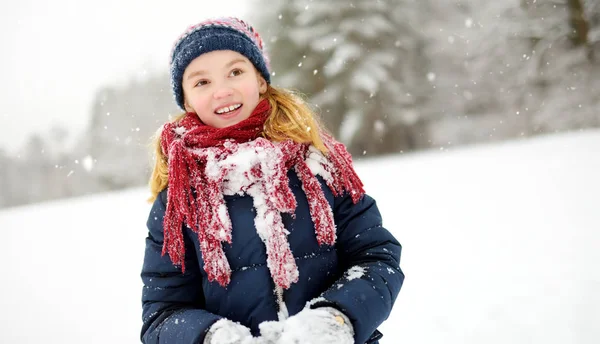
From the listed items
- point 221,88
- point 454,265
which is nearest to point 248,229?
point 221,88

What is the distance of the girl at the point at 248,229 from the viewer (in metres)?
1.29

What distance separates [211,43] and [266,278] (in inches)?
31.6

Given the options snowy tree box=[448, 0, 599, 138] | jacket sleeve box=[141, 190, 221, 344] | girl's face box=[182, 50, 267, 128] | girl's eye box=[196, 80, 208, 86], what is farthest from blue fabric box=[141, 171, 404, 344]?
snowy tree box=[448, 0, 599, 138]

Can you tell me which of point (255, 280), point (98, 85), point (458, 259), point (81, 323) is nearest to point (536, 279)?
point (458, 259)

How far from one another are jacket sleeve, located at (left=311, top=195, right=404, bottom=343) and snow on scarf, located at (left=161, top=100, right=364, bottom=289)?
7cm

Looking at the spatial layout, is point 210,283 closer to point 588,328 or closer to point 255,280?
point 255,280

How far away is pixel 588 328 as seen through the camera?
9.17ft

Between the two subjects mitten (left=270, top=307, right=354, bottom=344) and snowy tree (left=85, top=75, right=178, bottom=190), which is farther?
snowy tree (left=85, top=75, right=178, bottom=190)

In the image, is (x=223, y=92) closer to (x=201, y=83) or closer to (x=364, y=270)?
(x=201, y=83)

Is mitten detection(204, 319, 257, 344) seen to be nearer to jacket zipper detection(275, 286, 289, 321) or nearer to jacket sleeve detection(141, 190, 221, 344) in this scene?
jacket sleeve detection(141, 190, 221, 344)

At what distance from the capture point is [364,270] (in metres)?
1.38

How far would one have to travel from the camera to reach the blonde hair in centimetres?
152

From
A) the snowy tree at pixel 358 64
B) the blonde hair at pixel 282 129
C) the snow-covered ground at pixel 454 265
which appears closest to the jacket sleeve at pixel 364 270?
the blonde hair at pixel 282 129

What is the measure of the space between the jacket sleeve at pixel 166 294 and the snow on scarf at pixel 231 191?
0.06 metres
